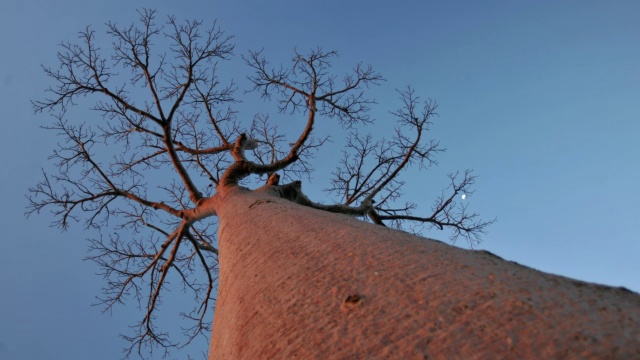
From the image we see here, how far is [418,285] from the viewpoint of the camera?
3.19 feet

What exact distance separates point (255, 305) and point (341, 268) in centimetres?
28

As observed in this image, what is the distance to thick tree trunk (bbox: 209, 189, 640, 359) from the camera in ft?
2.29

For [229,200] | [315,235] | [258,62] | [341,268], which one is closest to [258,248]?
[315,235]

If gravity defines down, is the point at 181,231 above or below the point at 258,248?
above

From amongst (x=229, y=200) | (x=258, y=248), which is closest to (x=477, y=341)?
(x=258, y=248)

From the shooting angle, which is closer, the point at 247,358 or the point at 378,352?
the point at 378,352

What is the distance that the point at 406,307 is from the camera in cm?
89

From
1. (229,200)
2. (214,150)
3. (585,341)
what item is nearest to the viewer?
(585,341)

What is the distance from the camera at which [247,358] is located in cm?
104

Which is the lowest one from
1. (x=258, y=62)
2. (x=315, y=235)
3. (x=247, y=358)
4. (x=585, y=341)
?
(x=585, y=341)

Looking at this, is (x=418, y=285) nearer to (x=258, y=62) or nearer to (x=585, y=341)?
(x=585, y=341)

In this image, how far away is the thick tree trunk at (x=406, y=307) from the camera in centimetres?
70

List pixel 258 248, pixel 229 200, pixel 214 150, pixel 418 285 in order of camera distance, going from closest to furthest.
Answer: pixel 418 285 → pixel 258 248 → pixel 229 200 → pixel 214 150

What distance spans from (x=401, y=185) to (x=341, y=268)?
4.63 meters
